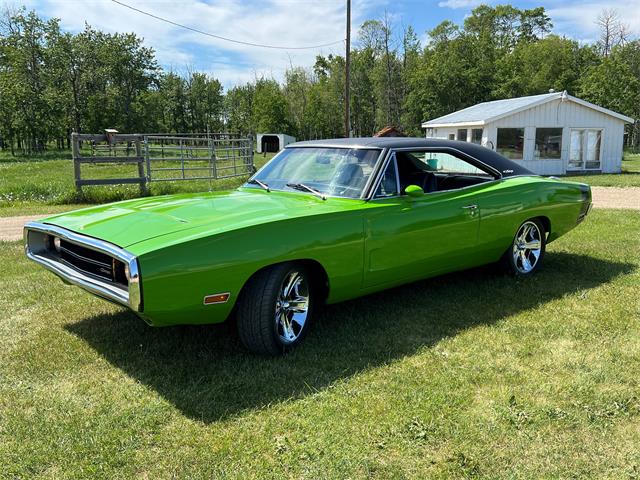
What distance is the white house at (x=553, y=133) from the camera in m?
21.8

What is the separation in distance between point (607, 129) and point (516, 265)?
21124 mm

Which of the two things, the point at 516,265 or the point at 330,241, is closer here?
the point at 330,241

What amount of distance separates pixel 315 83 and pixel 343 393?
255ft

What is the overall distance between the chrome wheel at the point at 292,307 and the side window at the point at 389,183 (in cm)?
101

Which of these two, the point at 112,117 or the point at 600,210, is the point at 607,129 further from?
the point at 112,117

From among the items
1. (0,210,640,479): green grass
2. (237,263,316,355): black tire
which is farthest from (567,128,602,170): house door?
(237,263,316,355): black tire

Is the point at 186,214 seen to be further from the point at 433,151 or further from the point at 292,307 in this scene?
the point at 433,151

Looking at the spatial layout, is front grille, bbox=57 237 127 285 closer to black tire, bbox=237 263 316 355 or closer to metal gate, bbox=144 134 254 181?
black tire, bbox=237 263 316 355

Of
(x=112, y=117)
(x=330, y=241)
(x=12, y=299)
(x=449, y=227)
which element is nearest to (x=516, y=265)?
(x=449, y=227)

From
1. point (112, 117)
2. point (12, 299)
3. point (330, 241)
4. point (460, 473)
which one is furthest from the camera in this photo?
point (112, 117)

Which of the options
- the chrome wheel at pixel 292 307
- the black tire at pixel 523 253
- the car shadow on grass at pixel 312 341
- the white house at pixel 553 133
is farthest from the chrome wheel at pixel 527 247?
the white house at pixel 553 133

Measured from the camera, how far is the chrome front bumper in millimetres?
2963

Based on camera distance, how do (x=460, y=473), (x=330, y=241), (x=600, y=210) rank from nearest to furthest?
(x=460, y=473) → (x=330, y=241) → (x=600, y=210)

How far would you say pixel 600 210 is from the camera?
34.1ft
